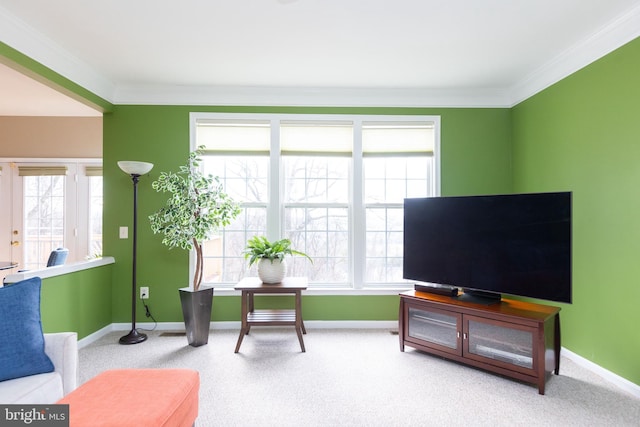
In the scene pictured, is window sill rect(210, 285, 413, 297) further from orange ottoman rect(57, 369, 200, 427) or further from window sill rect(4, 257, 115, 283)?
orange ottoman rect(57, 369, 200, 427)

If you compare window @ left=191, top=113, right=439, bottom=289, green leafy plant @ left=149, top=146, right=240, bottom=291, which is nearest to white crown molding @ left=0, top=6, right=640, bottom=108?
window @ left=191, top=113, right=439, bottom=289

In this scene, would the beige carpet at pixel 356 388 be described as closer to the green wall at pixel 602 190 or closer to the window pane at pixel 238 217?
the green wall at pixel 602 190

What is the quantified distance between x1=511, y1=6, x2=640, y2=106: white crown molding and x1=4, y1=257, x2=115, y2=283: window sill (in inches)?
182

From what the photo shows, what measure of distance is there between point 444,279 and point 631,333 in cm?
127

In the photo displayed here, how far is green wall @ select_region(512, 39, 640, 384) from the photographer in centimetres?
229

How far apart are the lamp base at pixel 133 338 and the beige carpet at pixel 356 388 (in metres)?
0.08

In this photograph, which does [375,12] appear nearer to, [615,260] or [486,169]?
[486,169]

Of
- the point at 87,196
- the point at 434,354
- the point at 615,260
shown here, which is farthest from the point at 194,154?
the point at 615,260

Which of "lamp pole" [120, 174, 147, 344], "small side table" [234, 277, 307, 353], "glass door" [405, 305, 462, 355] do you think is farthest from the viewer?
"lamp pole" [120, 174, 147, 344]

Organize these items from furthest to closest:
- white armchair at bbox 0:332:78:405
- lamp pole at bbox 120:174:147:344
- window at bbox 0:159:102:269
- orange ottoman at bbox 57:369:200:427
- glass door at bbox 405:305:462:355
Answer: window at bbox 0:159:102:269, lamp pole at bbox 120:174:147:344, glass door at bbox 405:305:462:355, white armchair at bbox 0:332:78:405, orange ottoman at bbox 57:369:200:427

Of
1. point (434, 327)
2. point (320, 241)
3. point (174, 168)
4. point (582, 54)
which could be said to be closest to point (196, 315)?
point (320, 241)

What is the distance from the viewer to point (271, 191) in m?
3.61

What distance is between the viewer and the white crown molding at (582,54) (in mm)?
2273

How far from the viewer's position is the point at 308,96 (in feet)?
11.7
